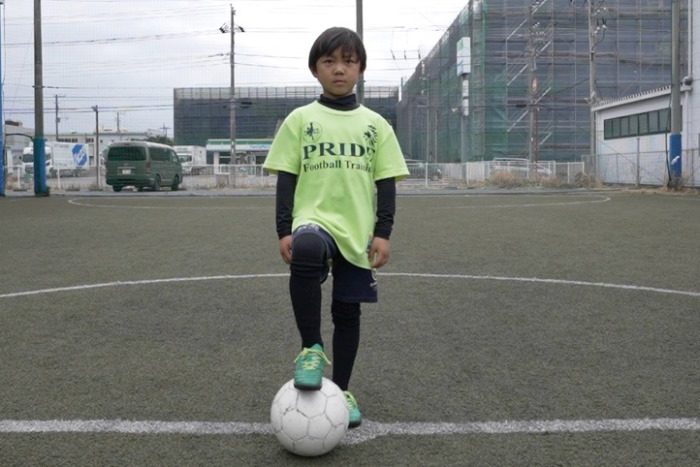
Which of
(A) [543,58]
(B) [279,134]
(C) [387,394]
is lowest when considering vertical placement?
(C) [387,394]

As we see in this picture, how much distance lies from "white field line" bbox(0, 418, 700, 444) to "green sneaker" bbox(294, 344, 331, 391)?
24 cm

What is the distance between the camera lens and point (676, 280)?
20.5 feet

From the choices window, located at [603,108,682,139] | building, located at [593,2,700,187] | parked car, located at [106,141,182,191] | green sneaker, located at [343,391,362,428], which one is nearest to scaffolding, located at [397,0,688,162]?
→ window, located at [603,108,682,139]

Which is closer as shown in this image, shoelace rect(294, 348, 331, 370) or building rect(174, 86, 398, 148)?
shoelace rect(294, 348, 331, 370)

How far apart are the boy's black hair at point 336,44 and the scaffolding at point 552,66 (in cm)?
3863

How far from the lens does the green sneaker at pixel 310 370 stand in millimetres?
2629

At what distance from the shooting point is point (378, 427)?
9.34 ft

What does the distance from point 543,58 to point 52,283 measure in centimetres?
3862

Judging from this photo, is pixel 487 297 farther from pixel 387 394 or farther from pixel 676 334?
pixel 387 394

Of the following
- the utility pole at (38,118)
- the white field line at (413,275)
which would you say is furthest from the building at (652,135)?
the utility pole at (38,118)

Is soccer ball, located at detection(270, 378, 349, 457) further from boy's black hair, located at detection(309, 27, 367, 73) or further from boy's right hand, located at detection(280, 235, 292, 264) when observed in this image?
boy's black hair, located at detection(309, 27, 367, 73)

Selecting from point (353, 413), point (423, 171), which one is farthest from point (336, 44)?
point (423, 171)

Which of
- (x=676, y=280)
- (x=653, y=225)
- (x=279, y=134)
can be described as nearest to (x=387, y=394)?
(x=279, y=134)

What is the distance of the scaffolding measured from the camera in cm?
4119
